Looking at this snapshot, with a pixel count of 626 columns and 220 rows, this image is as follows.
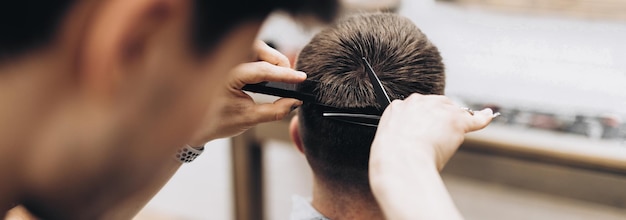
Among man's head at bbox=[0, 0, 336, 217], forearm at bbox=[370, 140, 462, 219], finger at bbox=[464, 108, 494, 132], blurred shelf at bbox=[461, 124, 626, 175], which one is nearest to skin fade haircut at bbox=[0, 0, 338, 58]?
man's head at bbox=[0, 0, 336, 217]

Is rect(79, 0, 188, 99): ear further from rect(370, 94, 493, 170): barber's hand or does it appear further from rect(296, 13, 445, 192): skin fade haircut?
rect(296, 13, 445, 192): skin fade haircut

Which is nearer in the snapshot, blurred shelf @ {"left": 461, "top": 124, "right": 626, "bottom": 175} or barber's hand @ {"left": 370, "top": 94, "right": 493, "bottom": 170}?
barber's hand @ {"left": 370, "top": 94, "right": 493, "bottom": 170}

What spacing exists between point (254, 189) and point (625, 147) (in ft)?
5.24

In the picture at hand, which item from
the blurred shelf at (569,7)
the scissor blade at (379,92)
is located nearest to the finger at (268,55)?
the scissor blade at (379,92)

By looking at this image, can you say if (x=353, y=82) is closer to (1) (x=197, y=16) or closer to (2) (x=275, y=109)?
(2) (x=275, y=109)

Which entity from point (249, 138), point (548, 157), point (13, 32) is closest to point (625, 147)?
point (548, 157)

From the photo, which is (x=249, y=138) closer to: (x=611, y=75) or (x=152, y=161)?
(x=611, y=75)

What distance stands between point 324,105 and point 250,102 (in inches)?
6.2

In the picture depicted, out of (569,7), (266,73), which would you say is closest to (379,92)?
(266,73)

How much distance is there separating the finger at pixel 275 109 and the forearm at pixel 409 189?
0.28m

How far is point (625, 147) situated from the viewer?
6.91ft

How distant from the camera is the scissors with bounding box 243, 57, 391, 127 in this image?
119 centimetres

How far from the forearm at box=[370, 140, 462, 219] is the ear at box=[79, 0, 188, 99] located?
50cm

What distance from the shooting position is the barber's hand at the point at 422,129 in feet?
3.32
